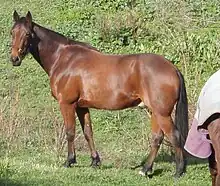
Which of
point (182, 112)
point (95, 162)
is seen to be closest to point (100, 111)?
point (95, 162)

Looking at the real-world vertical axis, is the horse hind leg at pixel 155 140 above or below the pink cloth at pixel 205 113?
below

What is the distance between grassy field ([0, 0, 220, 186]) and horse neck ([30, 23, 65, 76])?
4.39 feet

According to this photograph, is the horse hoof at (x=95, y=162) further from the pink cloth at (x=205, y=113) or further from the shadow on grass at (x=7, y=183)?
the pink cloth at (x=205, y=113)

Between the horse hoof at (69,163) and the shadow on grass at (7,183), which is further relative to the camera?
the horse hoof at (69,163)

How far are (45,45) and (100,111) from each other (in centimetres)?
374

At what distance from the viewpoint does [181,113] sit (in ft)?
30.7

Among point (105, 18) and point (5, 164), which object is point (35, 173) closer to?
point (5, 164)

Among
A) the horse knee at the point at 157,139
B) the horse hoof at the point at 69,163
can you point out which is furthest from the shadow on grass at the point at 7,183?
the horse knee at the point at 157,139

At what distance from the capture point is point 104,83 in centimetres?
977

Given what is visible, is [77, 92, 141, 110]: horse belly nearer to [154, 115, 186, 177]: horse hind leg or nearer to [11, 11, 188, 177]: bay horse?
[11, 11, 188, 177]: bay horse

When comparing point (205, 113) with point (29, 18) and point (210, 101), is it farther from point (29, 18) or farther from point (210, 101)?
point (29, 18)

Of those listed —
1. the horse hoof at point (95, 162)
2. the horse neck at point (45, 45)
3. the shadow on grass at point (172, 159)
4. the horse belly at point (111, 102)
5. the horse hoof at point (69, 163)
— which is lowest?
the shadow on grass at point (172, 159)

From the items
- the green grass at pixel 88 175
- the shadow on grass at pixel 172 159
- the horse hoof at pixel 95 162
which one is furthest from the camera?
the shadow on grass at pixel 172 159

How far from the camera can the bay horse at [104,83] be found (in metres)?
9.30
